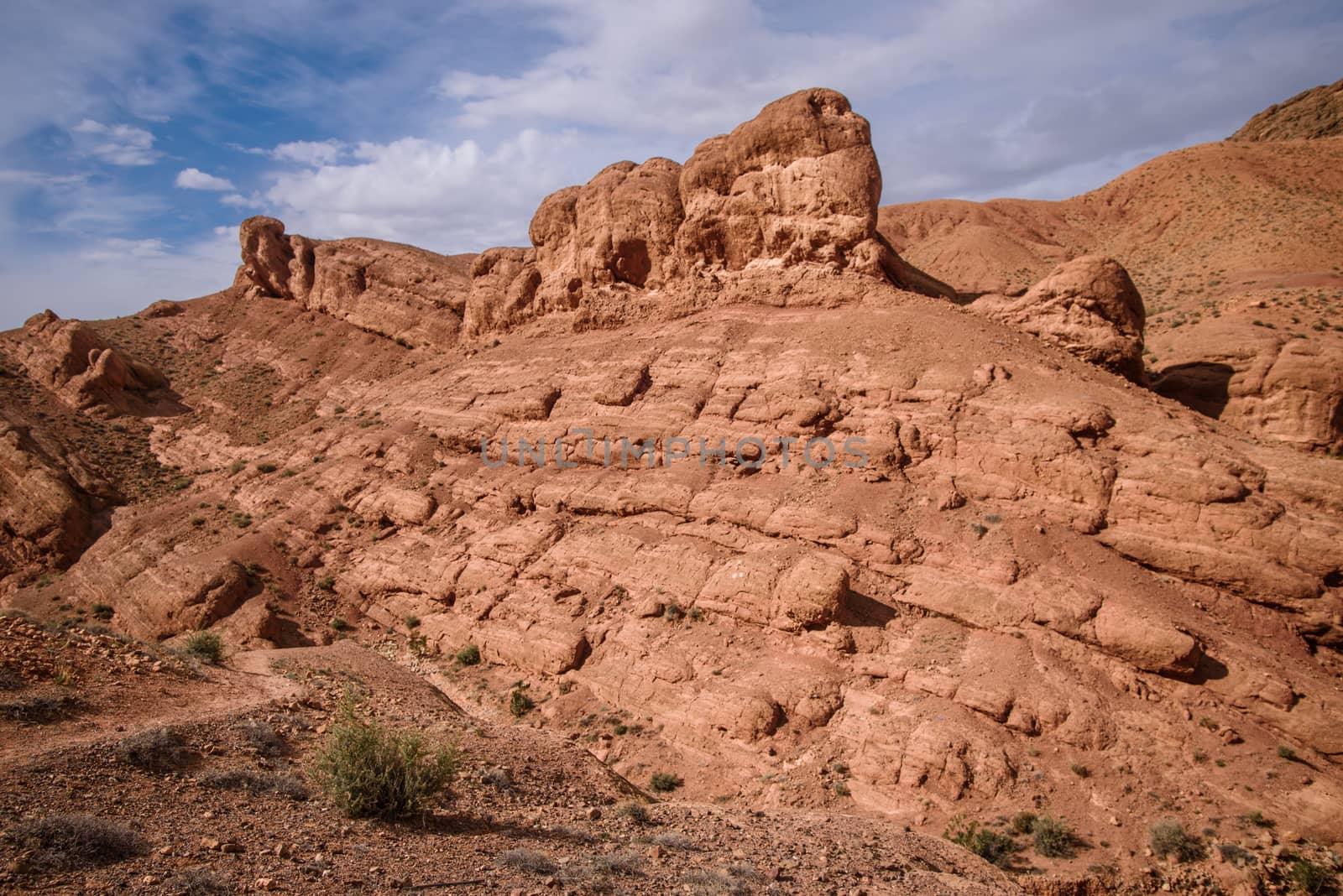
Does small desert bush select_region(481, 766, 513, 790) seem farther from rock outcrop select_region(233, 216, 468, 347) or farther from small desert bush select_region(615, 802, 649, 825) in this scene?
rock outcrop select_region(233, 216, 468, 347)

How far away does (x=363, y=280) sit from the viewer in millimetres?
43312

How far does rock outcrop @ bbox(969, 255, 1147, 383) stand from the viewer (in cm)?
1953

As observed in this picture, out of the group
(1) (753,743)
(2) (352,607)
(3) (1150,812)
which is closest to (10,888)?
(1) (753,743)

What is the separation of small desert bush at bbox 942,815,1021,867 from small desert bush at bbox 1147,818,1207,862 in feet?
7.00

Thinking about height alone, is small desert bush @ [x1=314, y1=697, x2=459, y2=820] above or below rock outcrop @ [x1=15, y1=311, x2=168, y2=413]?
below

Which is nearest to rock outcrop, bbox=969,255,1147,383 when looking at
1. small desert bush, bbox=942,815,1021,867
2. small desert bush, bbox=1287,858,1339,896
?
small desert bush, bbox=1287,858,1339,896

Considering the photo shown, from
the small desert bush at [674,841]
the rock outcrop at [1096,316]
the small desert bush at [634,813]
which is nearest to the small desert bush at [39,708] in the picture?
the small desert bush at [634,813]

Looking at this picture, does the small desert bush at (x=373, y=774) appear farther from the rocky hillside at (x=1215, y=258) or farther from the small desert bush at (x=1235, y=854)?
the rocky hillside at (x=1215, y=258)

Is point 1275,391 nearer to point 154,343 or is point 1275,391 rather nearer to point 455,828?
point 455,828

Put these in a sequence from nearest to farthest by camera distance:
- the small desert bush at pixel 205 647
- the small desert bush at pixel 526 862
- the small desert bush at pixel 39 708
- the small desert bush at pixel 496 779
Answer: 1. the small desert bush at pixel 526 862
2. the small desert bush at pixel 39 708
3. the small desert bush at pixel 496 779
4. the small desert bush at pixel 205 647

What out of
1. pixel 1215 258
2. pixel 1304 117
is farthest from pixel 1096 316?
pixel 1304 117

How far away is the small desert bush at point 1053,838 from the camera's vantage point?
37.6ft

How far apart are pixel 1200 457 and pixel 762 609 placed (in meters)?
9.84

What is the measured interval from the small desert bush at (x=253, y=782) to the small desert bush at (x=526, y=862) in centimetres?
283
